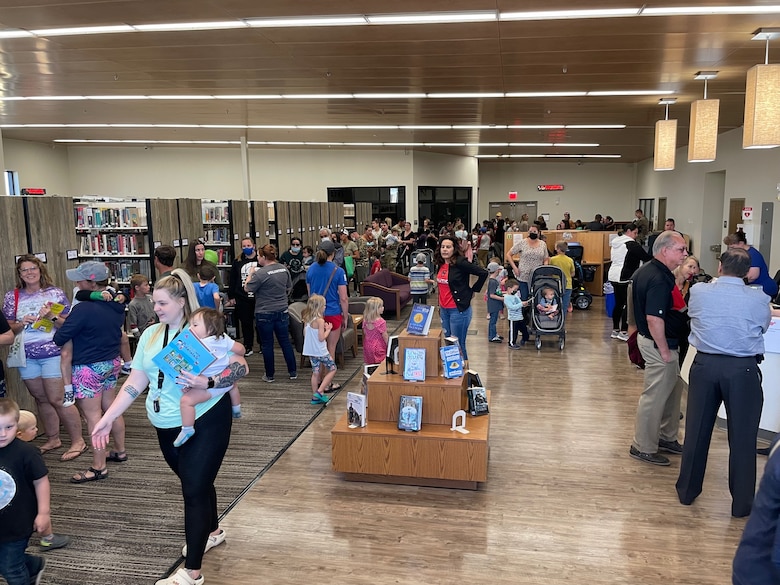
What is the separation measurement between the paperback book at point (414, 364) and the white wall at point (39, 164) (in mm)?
18498

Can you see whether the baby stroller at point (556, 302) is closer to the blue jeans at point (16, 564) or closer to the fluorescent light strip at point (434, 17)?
the fluorescent light strip at point (434, 17)

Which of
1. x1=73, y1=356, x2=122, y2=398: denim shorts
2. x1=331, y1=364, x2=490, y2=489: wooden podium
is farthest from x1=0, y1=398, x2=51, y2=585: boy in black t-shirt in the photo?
x1=331, y1=364, x2=490, y2=489: wooden podium

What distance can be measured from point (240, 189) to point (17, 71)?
1267 cm

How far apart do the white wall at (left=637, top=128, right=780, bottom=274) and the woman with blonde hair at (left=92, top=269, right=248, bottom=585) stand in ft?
38.4

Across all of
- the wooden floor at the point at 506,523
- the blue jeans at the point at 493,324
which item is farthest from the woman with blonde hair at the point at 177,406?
the blue jeans at the point at 493,324

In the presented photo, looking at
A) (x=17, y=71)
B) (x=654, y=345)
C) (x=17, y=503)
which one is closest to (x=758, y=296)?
(x=654, y=345)

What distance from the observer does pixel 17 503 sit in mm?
2756

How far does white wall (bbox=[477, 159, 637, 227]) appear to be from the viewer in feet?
91.5

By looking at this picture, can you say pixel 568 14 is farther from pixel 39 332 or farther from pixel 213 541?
pixel 39 332

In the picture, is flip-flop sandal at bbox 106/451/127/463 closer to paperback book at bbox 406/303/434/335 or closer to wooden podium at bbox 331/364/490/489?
wooden podium at bbox 331/364/490/489

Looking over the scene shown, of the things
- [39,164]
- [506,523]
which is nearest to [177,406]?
[506,523]

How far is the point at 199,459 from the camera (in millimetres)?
2930

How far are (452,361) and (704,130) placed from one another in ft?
18.5

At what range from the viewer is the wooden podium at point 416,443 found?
4.32 metres
